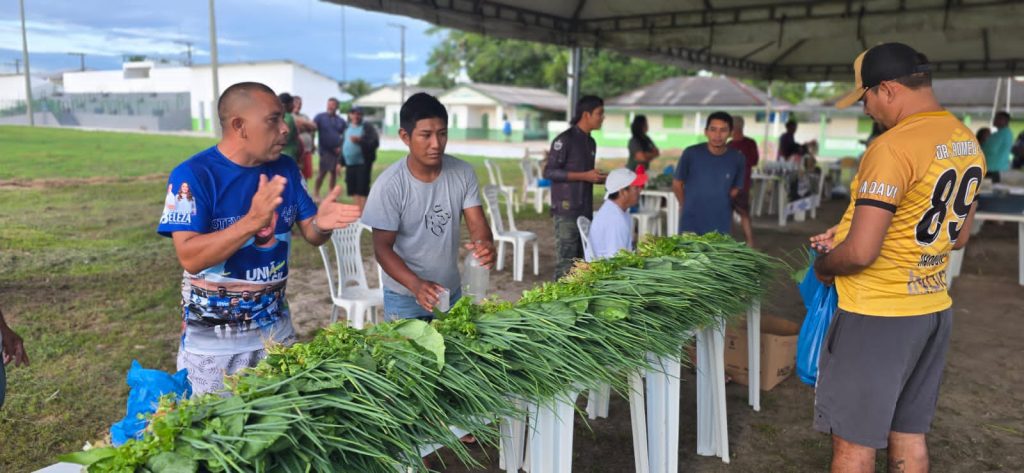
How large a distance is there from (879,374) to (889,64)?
1.01 metres

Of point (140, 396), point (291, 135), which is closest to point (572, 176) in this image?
point (140, 396)

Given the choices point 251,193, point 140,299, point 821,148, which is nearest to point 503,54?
point 821,148

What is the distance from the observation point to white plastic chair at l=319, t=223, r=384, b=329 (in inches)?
161

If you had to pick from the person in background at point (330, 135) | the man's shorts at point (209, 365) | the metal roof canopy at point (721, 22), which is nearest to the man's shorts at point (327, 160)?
the person in background at point (330, 135)

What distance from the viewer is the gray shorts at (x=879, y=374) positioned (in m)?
2.15

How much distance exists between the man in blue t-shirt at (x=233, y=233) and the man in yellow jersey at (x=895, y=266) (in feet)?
5.38

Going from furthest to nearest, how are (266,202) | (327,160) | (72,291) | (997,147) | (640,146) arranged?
1. (327,160)
2. (997,147)
3. (640,146)
4. (72,291)
5. (266,202)

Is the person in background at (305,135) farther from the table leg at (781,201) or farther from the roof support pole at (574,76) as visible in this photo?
the table leg at (781,201)

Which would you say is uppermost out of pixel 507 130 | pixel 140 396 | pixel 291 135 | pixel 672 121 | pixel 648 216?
pixel 672 121

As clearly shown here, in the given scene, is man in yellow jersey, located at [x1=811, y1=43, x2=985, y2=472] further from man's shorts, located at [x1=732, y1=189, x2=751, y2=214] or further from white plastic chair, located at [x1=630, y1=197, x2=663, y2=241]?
white plastic chair, located at [x1=630, y1=197, x2=663, y2=241]

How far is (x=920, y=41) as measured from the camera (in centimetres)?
838

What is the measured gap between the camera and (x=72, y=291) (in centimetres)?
552

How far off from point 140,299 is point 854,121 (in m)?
30.4

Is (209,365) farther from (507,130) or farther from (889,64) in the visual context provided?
(507,130)
